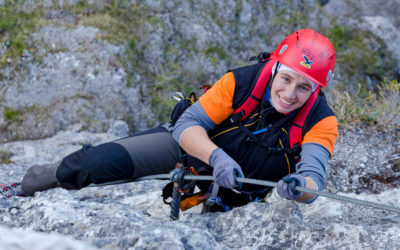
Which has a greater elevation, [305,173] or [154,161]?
[305,173]

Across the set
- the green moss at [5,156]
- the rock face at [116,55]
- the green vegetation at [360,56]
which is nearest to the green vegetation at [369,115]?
the rock face at [116,55]

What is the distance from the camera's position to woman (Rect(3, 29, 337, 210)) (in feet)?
9.33

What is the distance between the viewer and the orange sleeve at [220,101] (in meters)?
3.02

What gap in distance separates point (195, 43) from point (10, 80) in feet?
17.2

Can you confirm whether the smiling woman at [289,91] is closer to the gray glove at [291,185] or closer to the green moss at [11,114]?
the gray glove at [291,185]

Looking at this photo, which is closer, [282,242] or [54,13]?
[282,242]

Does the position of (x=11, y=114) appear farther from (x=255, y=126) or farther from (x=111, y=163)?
(x=255, y=126)

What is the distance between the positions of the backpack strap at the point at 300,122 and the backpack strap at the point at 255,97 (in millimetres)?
354

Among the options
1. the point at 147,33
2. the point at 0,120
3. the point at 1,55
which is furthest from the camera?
the point at 147,33

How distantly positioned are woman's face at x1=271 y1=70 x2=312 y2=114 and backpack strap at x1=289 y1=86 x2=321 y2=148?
11 cm

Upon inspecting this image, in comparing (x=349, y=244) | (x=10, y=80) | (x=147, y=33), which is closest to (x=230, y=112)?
(x=349, y=244)

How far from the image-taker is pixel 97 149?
325 centimetres

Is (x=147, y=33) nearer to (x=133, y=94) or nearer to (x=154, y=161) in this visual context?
(x=133, y=94)

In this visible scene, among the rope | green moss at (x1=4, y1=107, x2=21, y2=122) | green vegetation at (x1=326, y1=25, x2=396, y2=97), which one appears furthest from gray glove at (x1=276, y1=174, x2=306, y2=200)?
green vegetation at (x1=326, y1=25, x2=396, y2=97)
